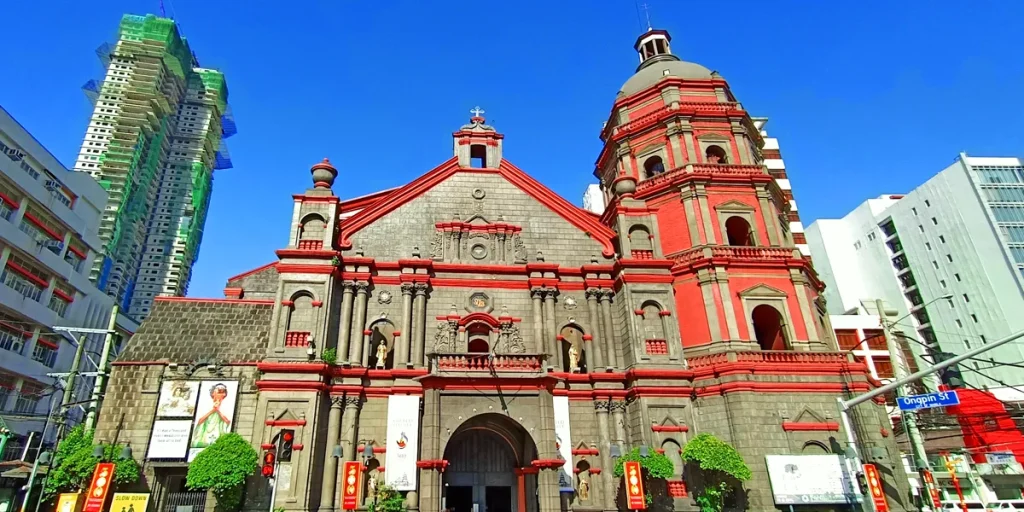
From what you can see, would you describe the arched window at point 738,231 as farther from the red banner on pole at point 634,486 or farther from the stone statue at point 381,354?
the stone statue at point 381,354

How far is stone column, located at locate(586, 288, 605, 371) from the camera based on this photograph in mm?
23859

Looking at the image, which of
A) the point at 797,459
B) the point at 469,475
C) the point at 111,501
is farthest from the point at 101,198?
the point at 797,459

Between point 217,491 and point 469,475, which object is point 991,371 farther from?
point 217,491

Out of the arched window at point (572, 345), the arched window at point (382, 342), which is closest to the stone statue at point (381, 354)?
the arched window at point (382, 342)

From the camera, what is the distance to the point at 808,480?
66.4 ft

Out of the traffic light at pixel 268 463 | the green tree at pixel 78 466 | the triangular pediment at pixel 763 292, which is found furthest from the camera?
the triangular pediment at pixel 763 292

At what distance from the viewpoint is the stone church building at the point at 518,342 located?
813 inches

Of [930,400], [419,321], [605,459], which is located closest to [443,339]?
[419,321]

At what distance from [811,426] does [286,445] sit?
1953 centimetres

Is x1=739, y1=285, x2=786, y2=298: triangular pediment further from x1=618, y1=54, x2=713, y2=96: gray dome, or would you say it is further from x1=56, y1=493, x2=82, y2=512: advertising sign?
x1=56, y1=493, x2=82, y2=512: advertising sign

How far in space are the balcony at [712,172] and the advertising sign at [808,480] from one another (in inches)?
503

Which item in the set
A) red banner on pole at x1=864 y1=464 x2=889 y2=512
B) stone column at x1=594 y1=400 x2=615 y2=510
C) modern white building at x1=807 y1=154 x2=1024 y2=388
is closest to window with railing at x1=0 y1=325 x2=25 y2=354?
stone column at x1=594 y1=400 x2=615 y2=510

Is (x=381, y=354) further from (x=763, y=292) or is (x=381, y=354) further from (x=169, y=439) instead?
(x=763, y=292)

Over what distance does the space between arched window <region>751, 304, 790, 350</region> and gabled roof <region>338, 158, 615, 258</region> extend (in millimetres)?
7297
